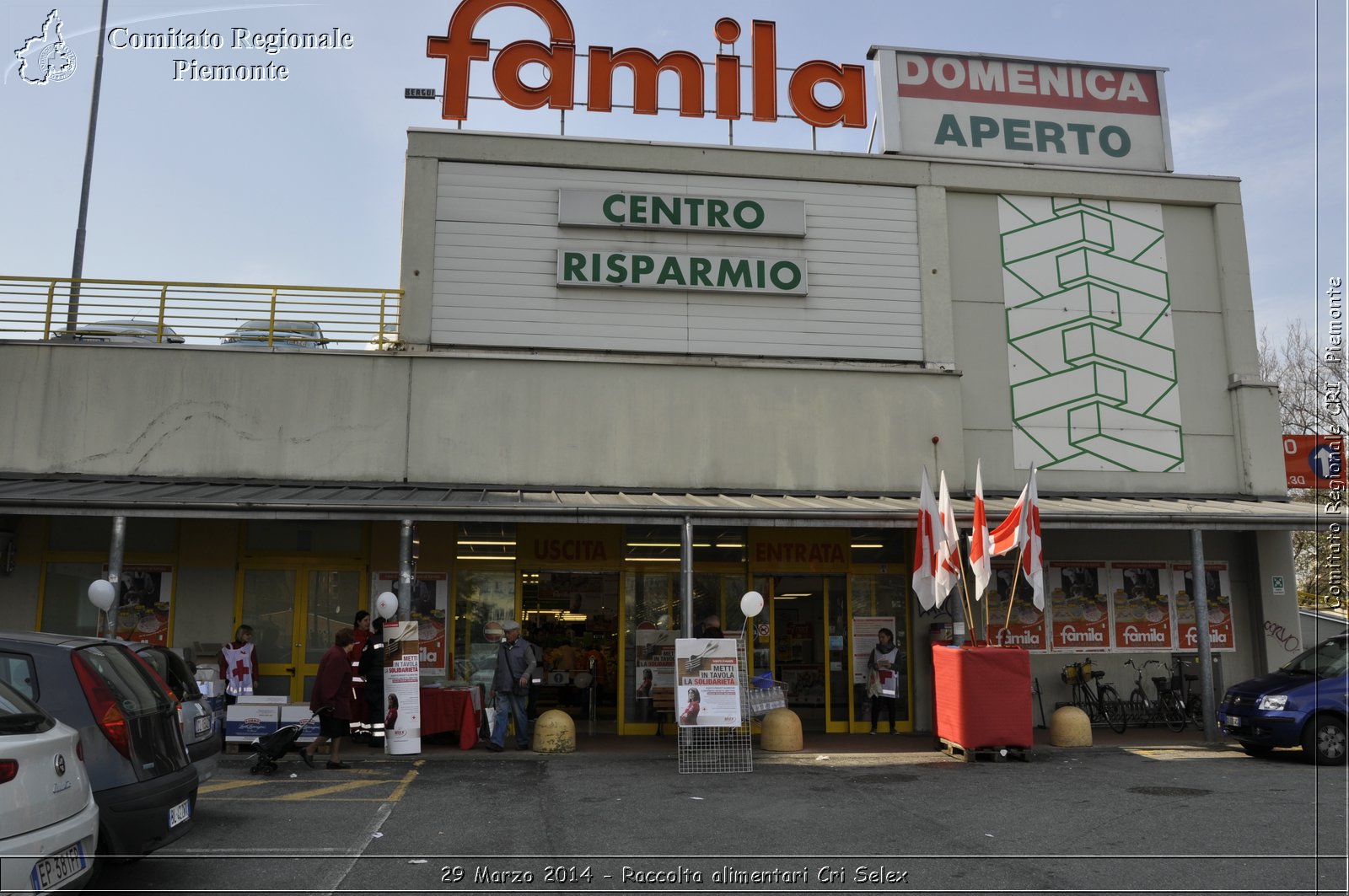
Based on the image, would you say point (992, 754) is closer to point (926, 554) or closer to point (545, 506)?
point (926, 554)

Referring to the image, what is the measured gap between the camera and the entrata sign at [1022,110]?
57.8 ft

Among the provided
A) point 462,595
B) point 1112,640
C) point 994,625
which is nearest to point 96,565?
point 462,595

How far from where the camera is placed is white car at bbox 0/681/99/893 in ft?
15.8

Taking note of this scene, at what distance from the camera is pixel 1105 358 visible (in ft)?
55.8

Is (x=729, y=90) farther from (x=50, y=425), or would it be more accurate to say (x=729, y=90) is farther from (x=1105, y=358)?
(x=50, y=425)

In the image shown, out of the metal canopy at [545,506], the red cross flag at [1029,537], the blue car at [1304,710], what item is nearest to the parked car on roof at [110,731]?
the metal canopy at [545,506]

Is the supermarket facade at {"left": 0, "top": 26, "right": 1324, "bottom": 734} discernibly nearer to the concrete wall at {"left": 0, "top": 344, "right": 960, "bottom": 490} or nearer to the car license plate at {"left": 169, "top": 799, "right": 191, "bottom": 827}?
the concrete wall at {"left": 0, "top": 344, "right": 960, "bottom": 490}

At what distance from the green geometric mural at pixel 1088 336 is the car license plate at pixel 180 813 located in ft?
44.0

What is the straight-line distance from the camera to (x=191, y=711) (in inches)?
360

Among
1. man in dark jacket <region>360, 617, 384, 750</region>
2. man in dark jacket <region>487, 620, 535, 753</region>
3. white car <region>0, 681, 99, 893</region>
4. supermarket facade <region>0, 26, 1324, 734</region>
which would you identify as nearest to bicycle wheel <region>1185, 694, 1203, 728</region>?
supermarket facade <region>0, 26, 1324, 734</region>

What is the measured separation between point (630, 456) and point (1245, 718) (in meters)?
9.08

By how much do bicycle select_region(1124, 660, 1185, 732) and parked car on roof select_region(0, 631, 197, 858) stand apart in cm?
1449

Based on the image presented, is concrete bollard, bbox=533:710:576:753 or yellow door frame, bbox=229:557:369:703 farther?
yellow door frame, bbox=229:557:369:703

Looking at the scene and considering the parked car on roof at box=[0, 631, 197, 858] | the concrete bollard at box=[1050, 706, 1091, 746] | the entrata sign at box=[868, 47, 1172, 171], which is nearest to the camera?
the parked car on roof at box=[0, 631, 197, 858]
